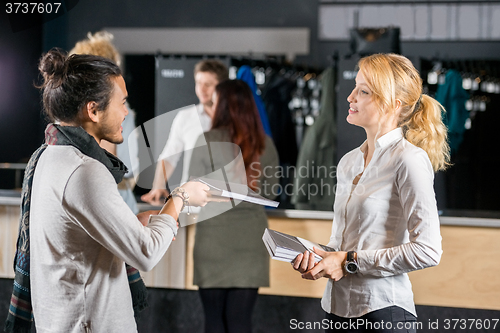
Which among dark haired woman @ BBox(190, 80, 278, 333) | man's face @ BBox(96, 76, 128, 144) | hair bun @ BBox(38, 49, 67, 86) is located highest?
hair bun @ BBox(38, 49, 67, 86)

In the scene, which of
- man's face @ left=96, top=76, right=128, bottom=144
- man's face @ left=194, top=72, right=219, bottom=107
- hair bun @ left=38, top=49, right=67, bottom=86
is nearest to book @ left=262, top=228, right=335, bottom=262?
man's face @ left=96, top=76, right=128, bottom=144

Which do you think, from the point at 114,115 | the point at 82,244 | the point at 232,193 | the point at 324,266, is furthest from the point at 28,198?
the point at 324,266

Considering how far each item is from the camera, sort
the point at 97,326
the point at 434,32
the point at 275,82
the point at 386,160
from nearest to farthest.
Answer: the point at 97,326 < the point at 386,160 < the point at 275,82 < the point at 434,32

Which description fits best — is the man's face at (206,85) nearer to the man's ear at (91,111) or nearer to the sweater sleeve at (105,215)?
the man's ear at (91,111)

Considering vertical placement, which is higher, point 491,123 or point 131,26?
point 131,26

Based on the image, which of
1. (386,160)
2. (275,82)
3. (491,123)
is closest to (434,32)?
(491,123)

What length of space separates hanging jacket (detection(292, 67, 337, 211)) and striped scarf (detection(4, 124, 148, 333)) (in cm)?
122

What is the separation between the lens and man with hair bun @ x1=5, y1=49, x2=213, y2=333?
3.95ft

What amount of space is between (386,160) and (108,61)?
0.87 metres

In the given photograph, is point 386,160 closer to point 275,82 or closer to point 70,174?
point 70,174

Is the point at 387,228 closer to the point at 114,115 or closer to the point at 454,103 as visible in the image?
the point at 114,115

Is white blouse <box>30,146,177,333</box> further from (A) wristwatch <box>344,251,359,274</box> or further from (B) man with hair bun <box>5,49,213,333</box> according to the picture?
(A) wristwatch <box>344,251,359,274</box>

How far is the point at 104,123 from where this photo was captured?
1.36 m

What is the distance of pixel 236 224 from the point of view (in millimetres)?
2373
